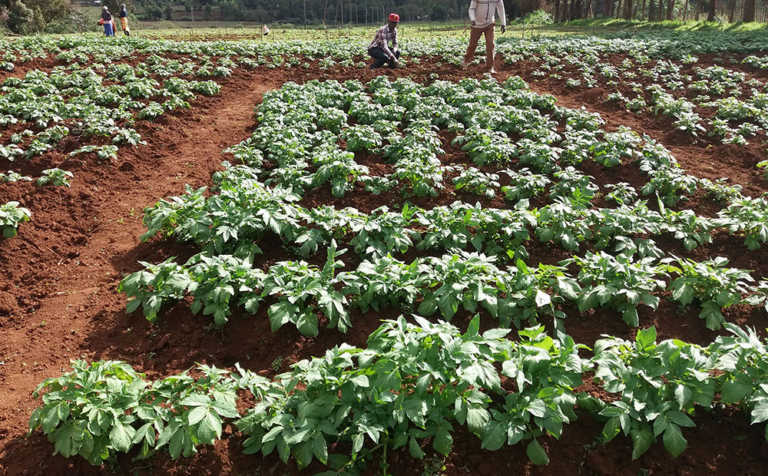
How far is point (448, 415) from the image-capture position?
9.86 ft

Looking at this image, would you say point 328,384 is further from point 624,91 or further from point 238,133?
point 624,91

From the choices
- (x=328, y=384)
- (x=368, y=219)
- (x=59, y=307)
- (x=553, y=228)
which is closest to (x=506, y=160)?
(x=553, y=228)

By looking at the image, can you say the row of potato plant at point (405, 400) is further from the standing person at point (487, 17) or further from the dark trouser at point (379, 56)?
the dark trouser at point (379, 56)

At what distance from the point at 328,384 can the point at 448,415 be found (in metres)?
0.81

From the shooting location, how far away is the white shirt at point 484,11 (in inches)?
529

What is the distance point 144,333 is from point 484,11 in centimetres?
1300

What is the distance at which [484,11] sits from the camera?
44.3 feet

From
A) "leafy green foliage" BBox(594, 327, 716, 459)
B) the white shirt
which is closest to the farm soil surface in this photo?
"leafy green foliage" BBox(594, 327, 716, 459)

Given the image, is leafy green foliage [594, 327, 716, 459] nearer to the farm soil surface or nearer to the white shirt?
the farm soil surface

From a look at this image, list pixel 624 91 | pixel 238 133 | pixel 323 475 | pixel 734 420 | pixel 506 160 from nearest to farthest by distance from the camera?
pixel 323 475, pixel 734 420, pixel 506 160, pixel 238 133, pixel 624 91

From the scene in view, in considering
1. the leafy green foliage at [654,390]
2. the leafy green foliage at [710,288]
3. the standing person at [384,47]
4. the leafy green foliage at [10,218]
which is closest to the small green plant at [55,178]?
the leafy green foliage at [10,218]

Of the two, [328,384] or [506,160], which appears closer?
[328,384]

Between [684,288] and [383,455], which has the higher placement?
[684,288]

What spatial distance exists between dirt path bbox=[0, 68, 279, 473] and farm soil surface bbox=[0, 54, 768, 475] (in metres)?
0.02
